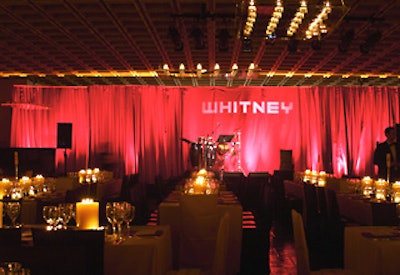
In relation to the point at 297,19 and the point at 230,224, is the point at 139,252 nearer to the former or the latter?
the point at 230,224

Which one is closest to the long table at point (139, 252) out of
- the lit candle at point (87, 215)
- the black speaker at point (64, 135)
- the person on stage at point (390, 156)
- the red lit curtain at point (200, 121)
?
the lit candle at point (87, 215)

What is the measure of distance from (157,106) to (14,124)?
4.15m

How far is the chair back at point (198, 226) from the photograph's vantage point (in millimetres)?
4270

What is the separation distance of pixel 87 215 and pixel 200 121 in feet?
34.4

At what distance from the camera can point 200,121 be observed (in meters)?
13.6

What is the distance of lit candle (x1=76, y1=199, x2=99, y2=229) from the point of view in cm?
323

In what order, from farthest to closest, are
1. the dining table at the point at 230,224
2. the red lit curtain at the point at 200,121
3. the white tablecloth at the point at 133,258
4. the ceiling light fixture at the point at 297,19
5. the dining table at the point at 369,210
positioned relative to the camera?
the red lit curtain at the point at 200,121 < the ceiling light fixture at the point at 297,19 < the dining table at the point at 369,210 < the dining table at the point at 230,224 < the white tablecloth at the point at 133,258

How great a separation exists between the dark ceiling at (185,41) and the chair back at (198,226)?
2624mm

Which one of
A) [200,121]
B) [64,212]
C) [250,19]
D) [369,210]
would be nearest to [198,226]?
[64,212]

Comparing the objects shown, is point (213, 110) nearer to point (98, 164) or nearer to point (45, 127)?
point (98, 164)

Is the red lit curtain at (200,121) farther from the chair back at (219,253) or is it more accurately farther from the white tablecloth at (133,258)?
the chair back at (219,253)

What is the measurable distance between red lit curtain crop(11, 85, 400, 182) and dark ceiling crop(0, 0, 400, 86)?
0.66m

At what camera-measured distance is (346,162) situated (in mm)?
13406

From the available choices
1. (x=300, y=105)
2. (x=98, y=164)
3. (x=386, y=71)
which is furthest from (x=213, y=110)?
(x=386, y=71)
